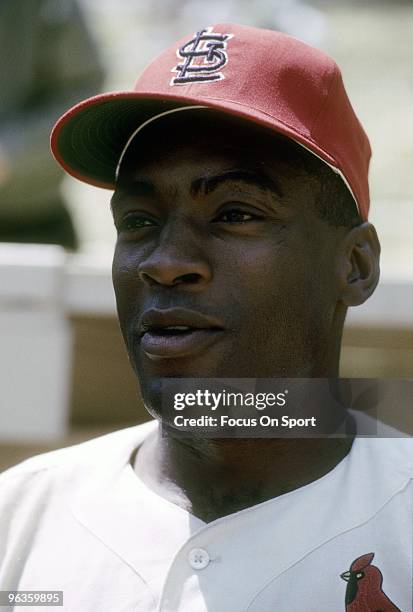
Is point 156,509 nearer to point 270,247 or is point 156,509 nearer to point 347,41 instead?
point 270,247

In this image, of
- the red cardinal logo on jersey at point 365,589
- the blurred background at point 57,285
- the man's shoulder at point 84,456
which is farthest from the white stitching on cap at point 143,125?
the red cardinal logo on jersey at point 365,589

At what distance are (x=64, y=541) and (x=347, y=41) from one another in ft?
18.9

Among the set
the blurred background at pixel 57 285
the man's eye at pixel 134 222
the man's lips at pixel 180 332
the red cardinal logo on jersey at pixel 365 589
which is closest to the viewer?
the red cardinal logo on jersey at pixel 365 589

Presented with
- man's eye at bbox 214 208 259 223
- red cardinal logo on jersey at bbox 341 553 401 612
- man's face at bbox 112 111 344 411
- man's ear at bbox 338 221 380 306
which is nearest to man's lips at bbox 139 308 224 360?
man's face at bbox 112 111 344 411

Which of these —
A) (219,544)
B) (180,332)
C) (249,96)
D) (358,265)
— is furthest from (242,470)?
(249,96)

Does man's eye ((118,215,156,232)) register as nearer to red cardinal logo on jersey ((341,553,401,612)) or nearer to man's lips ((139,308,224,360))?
man's lips ((139,308,224,360))

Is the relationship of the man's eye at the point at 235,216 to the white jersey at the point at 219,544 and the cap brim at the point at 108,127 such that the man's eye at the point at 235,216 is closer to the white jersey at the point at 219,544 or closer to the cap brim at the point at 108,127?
the cap brim at the point at 108,127

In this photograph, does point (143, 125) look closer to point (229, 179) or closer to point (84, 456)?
point (229, 179)

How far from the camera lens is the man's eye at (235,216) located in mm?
1419

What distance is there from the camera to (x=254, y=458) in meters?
1.47

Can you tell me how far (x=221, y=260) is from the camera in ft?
4.57

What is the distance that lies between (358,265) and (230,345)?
288 mm

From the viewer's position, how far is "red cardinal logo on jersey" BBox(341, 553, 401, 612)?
1268 mm

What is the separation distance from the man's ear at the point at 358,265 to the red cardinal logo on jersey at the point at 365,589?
414 mm
